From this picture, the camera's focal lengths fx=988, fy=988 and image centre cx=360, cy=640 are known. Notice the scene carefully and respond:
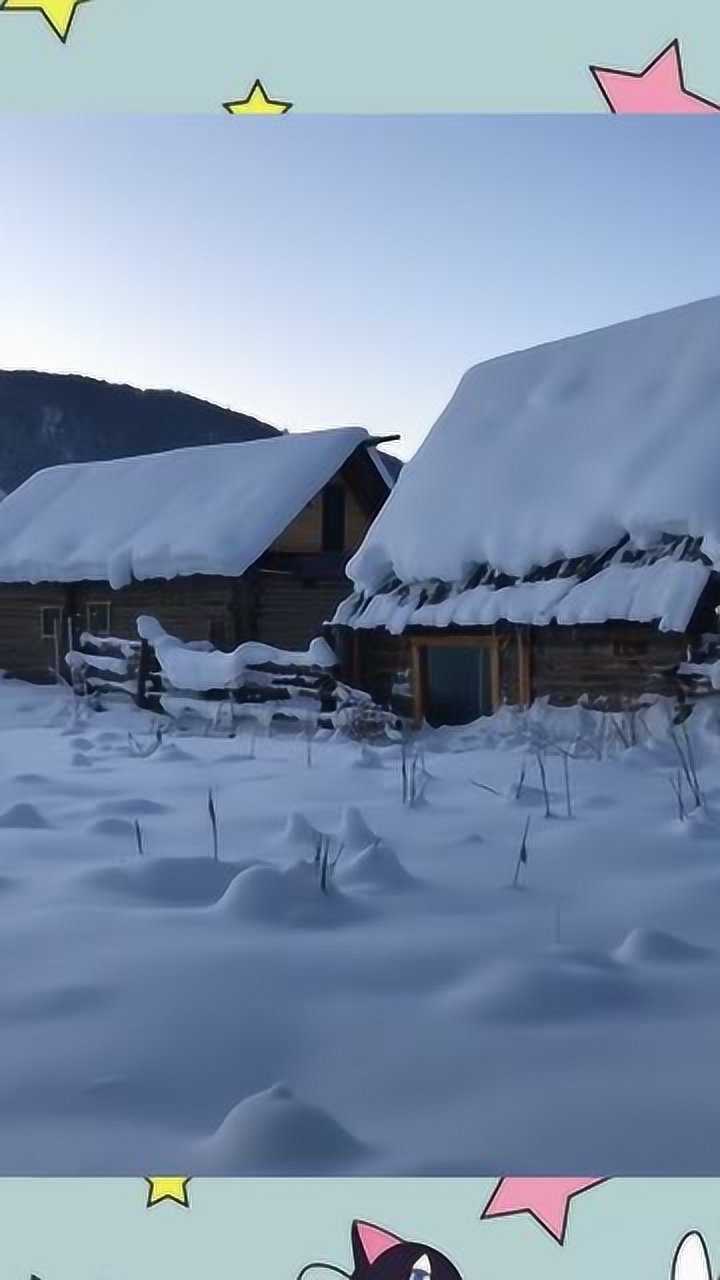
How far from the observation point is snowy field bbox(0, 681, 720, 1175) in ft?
5.81

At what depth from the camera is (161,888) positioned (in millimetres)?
2471

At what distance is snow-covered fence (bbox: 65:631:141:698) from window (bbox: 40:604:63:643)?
0.36 meters

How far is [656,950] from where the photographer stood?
86.0 inches

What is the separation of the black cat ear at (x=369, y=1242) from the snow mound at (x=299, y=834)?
106 cm

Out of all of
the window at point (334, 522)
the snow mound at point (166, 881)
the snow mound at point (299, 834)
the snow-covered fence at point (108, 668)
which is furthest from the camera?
the window at point (334, 522)

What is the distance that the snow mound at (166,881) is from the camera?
2.44 meters

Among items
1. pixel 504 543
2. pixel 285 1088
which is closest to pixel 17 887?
pixel 285 1088

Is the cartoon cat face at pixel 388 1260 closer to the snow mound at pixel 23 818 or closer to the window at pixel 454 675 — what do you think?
the snow mound at pixel 23 818

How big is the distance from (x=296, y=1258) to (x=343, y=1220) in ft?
0.41

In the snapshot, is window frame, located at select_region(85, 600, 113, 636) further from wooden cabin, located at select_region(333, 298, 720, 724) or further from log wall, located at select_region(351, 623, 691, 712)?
log wall, located at select_region(351, 623, 691, 712)

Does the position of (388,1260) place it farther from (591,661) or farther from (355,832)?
(591,661)

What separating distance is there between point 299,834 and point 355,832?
0.52 ft

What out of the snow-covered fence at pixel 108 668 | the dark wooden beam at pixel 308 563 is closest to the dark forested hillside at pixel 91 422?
the snow-covered fence at pixel 108 668

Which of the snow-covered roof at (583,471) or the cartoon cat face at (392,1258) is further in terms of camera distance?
the snow-covered roof at (583,471)
